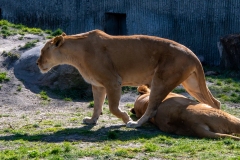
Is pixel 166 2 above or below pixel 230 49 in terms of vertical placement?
above

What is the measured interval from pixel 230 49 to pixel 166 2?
388cm

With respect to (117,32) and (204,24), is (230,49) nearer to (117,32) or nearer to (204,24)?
(204,24)

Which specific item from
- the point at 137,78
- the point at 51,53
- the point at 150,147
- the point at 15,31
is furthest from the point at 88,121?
the point at 15,31

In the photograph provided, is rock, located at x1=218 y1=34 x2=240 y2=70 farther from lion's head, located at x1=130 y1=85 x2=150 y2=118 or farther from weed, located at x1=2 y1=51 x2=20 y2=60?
lion's head, located at x1=130 y1=85 x2=150 y2=118

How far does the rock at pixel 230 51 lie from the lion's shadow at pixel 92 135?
832 cm

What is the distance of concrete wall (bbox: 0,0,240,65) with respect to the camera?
19.5 meters

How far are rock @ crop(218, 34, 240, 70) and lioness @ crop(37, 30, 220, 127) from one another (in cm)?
752

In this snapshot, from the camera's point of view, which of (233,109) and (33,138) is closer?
(33,138)

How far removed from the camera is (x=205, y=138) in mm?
8664

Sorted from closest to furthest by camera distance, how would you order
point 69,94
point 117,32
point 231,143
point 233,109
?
1. point 231,143
2. point 233,109
3. point 69,94
4. point 117,32

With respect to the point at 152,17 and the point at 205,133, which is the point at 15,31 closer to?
the point at 152,17

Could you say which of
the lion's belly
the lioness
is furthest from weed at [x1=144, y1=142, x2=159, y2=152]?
the lion's belly

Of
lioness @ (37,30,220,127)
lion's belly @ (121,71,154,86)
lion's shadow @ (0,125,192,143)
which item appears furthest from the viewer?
lion's belly @ (121,71,154,86)

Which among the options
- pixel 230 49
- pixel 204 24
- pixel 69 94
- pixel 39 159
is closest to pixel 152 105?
pixel 39 159
